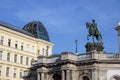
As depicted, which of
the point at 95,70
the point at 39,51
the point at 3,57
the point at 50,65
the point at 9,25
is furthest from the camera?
the point at 39,51

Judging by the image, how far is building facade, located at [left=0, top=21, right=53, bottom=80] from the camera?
75375 millimetres

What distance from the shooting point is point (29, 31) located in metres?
88.3

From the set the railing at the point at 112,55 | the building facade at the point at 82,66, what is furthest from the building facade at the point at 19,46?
the railing at the point at 112,55

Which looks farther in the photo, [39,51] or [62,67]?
[39,51]

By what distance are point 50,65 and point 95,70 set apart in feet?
24.5

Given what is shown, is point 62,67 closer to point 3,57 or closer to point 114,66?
point 114,66

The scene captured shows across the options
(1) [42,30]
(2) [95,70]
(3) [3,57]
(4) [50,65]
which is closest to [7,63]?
(3) [3,57]

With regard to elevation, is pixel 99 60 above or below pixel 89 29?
below

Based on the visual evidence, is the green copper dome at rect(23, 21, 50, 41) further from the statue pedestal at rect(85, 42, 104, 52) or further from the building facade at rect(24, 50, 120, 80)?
the statue pedestal at rect(85, 42, 104, 52)

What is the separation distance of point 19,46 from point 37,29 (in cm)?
919

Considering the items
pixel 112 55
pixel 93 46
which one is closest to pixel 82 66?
pixel 93 46

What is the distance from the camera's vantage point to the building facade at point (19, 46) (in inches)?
2968

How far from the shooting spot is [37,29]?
87938 millimetres

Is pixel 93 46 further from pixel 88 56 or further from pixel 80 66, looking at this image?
pixel 80 66
